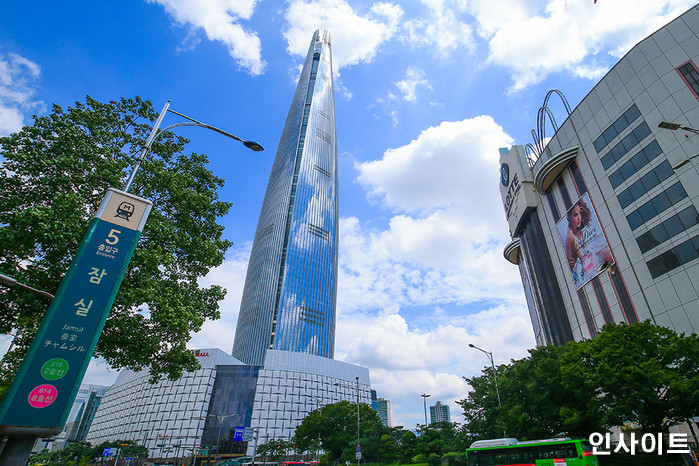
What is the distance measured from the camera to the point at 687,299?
3125cm

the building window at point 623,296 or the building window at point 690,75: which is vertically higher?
the building window at point 690,75

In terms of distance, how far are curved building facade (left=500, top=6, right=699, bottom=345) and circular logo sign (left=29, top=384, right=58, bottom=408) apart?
39.8m

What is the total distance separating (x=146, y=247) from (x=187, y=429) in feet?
289

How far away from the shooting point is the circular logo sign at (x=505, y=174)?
69125 millimetres

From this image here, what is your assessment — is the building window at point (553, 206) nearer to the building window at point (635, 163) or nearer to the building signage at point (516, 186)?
the building signage at point (516, 186)

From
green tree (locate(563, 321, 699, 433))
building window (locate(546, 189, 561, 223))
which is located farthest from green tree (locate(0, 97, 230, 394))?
building window (locate(546, 189, 561, 223))

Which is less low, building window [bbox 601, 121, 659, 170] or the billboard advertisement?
building window [bbox 601, 121, 659, 170]

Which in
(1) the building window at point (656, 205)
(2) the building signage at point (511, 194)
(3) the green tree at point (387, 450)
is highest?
(2) the building signage at point (511, 194)

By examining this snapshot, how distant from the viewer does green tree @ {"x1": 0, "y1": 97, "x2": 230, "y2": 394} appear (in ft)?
38.2

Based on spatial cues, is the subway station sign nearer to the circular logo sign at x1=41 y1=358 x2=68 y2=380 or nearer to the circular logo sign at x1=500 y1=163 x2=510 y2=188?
the circular logo sign at x1=41 y1=358 x2=68 y2=380

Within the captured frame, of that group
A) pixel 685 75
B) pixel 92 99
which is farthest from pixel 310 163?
pixel 92 99

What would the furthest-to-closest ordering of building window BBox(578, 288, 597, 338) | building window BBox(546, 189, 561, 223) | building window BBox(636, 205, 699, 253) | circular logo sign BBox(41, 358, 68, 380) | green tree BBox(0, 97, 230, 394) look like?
1. building window BBox(546, 189, 561, 223)
2. building window BBox(578, 288, 597, 338)
3. building window BBox(636, 205, 699, 253)
4. green tree BBox(0, 97, 230, 394)
5. circular logo sign BBox(41, 358, 68, 380)

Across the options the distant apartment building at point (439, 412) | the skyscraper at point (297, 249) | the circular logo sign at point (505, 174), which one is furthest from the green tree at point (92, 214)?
the distant apartment building at point (439, 412)

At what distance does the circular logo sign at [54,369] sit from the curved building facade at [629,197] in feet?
130
